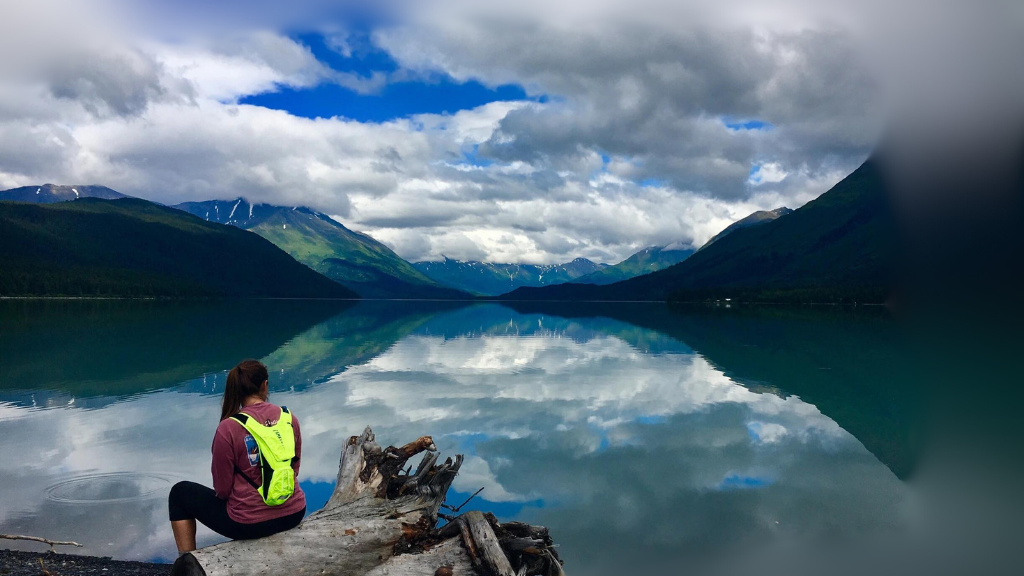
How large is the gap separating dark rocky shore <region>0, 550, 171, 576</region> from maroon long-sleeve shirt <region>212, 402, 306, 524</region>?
3.80 m

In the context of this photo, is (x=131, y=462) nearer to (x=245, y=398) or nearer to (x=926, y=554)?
(x=245, y=398)

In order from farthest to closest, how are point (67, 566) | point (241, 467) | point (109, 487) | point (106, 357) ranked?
1. point (106, 357)
2. point (109, 487)
3. point (67, 566)
4. point (241, 467)

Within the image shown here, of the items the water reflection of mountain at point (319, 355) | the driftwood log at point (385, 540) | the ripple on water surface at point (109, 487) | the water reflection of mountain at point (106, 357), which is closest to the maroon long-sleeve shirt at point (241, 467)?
the driftwood log at point (385, 540)

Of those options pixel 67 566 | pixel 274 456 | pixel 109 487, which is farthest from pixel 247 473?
pixel 109 487

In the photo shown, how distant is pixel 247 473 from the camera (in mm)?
8516

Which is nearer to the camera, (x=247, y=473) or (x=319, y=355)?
(x=247, y=473)

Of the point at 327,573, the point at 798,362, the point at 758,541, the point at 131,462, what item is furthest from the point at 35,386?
the point at 798,362

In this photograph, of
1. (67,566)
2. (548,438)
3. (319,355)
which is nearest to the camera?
(67,566)

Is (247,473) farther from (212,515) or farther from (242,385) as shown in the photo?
(242,385)

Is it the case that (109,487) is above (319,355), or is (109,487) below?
below

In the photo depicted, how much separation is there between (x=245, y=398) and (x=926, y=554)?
15.0 metres

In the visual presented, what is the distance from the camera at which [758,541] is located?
46.8 feet

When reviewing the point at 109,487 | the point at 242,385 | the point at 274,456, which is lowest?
the point at 109,487

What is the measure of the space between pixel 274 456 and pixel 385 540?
9.16ft
